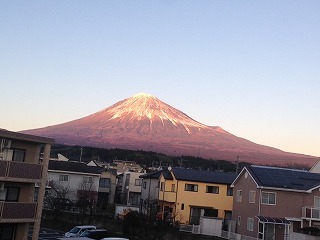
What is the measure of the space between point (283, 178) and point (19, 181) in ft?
55.3

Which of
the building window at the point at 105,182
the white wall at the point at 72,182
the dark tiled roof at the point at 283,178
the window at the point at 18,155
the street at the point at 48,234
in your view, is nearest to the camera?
the window at the point at 18,155

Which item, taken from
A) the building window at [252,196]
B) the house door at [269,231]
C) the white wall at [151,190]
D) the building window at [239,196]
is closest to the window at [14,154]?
the house door at [269,231]

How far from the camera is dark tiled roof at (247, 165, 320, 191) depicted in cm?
2689

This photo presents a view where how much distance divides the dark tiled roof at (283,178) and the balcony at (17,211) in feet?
46.4

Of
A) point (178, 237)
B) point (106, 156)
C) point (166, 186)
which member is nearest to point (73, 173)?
point (166, 186)

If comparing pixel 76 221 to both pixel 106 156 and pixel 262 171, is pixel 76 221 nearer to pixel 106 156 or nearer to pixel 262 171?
pixel 262 171

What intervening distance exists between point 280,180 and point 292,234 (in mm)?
4305

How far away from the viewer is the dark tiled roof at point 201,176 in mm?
34188

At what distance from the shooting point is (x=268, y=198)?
26828mm

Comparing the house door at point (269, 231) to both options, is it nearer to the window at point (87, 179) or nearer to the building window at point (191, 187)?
the building window at point (191, 187)

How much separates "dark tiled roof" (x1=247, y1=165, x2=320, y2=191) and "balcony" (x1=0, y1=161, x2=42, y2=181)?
14029 millimetres

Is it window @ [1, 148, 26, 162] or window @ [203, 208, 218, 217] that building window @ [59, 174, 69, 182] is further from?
window @ [1, 148, 26, 162]

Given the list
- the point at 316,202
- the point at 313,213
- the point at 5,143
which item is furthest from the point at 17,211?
the point at 316,202

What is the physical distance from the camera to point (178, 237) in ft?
82.7
